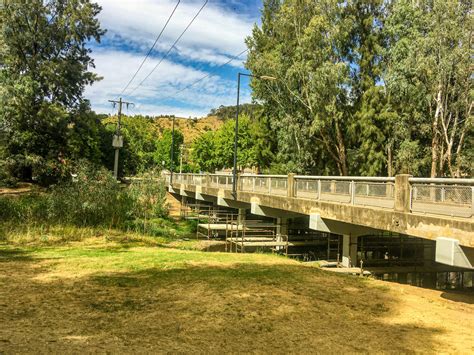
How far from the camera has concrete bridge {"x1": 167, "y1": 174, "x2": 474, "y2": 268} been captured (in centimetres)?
877

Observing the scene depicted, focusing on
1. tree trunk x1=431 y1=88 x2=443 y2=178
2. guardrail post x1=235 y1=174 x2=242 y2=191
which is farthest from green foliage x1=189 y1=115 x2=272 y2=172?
guardrail post x1=235 y1=174 x2=242 y2=191

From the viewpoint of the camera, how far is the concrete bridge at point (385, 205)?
8.77m

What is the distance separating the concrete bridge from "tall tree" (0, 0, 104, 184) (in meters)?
21.4

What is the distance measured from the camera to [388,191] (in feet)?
37.5

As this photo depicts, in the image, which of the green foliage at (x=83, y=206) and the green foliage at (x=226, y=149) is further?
the green foliage at (x=226, y=149)

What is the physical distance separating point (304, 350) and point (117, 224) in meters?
17.2

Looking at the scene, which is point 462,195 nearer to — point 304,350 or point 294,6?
point 304,350

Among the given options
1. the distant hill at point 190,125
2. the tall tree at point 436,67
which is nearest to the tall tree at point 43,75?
the tall tree at point 436,67

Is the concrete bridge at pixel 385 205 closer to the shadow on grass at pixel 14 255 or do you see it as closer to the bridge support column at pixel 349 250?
the bridge support column at pixel 349 250

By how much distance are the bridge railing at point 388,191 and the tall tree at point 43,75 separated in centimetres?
2196

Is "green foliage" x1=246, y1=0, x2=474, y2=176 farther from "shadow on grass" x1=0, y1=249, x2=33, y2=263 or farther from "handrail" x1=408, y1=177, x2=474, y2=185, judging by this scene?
"shadow on grass" x1=0, y1=249, x2=33, y2=263

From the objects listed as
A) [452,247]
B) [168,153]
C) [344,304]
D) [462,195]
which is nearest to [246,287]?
[344,304]

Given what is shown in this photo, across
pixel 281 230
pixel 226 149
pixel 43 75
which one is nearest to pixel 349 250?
pixel 281 230

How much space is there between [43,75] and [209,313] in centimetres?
3221
